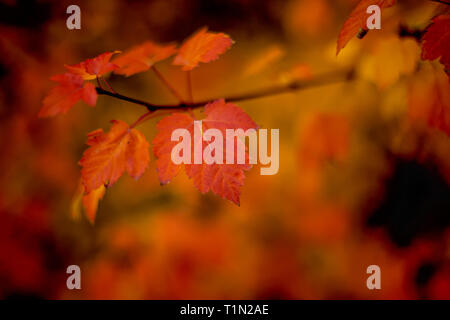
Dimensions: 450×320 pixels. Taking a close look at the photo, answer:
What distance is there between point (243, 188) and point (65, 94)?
0.91 meters

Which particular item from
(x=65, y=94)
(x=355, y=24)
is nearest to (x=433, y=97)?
(x=355, y=24)

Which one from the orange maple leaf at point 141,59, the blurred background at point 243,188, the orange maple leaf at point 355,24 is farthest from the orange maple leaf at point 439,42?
the orange maple leaf at point 141,59

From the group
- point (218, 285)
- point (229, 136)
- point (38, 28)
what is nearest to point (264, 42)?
point (229, 136)

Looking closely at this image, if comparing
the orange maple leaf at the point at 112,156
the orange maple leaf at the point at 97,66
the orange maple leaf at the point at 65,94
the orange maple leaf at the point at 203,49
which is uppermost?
the orange maple leaf at the point at 203,49

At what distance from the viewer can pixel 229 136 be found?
75 centimetres

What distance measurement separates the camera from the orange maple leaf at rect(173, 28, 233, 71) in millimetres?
823

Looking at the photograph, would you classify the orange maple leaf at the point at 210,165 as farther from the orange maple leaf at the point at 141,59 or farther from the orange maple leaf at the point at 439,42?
the orange maple leaf at the point at 439,42

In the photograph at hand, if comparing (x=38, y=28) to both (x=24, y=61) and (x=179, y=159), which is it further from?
(x=179, y=159)

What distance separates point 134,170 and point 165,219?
2.88ft

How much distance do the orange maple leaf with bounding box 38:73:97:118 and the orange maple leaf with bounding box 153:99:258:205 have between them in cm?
23

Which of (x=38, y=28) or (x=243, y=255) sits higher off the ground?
(x=38, y=28)

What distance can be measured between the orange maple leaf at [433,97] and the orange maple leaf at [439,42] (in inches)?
14.0

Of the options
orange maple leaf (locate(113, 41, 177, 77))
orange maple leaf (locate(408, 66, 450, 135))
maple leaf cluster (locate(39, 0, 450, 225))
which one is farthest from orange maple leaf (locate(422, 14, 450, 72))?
orange maple leaf (locate(113, 41, 177, 77))

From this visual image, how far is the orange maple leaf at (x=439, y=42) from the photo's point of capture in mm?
702
